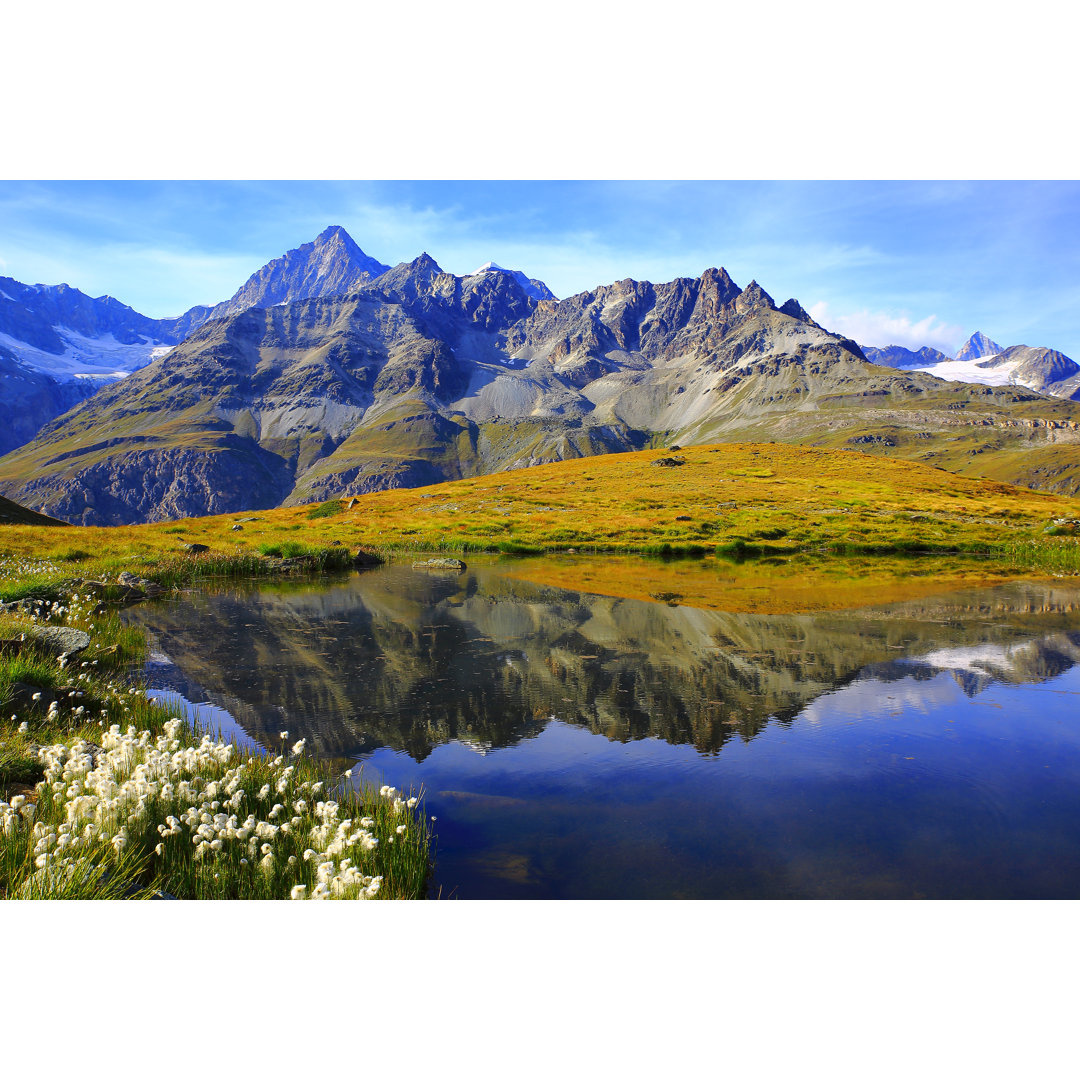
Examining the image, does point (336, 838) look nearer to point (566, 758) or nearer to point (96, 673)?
point (566, 758)

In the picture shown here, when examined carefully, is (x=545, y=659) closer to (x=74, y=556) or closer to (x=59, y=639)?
(x=59, y=639)

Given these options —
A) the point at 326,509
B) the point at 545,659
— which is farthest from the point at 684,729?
the point at 326,509

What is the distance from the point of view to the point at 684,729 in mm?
12805

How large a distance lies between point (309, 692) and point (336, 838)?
354 inches

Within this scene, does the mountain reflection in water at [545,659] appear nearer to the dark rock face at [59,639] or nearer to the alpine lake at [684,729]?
the alpine lake at [684,729]

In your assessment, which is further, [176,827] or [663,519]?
[663,519]

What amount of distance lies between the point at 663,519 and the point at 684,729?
54653mm

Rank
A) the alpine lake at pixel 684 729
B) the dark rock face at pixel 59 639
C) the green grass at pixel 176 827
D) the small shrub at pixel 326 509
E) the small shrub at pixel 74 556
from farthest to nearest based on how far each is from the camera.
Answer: the small shrub at pixel 326 509
the small shrub at pixel 74 556
the dark rock face at pixel 59 639
the alpine lake at pixel 684 729
the green grass at pixel 176 827

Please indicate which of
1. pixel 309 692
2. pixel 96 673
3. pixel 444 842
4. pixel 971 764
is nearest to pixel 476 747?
pixel 444 842

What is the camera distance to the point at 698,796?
31.9 ft

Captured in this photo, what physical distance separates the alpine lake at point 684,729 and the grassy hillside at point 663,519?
70.8 ft

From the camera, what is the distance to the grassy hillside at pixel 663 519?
166ft

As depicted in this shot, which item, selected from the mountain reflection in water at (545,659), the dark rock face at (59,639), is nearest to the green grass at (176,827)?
the mountain reflection in water at (545,659)

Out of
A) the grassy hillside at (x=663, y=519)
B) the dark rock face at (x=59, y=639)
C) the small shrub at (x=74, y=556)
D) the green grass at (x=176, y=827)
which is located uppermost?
the grassy hillside at (x=663, y=519)
